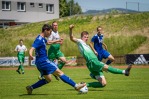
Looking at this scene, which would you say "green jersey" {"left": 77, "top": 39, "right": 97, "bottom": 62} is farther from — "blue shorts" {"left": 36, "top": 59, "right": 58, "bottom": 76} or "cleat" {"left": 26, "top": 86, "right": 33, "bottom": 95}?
"cleat" {"left": 26, "top": 86, "right": 33, "bottom": 95}

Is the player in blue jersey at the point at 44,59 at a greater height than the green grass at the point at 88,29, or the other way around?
the player in blue jersey at the point at 44,59

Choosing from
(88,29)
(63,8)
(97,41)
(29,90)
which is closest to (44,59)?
(29,90)

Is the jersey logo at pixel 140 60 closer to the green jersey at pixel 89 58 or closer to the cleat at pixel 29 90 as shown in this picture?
the green jersey at pixel 89 58

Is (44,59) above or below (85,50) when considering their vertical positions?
below

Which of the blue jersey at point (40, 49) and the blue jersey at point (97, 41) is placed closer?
the blue jersey at point (40, 49)

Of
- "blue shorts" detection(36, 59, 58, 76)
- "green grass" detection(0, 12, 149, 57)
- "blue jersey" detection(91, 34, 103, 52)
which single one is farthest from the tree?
"blue shorts" detection(36, 59, 58, 76)

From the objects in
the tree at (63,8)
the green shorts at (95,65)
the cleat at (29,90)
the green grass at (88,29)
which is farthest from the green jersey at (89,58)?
the tree at (63,8)

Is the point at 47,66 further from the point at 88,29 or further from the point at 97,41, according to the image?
the point at 88,29

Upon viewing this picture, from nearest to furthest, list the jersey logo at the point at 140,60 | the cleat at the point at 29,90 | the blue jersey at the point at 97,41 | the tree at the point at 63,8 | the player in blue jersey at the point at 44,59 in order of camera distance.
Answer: the player in blue jersey at the point at 44,59, the cleat at the point at 29,90, the blue jersey at the point at 97,41, the jersey logo at the point at 140,60, the tree at the point at 63,8

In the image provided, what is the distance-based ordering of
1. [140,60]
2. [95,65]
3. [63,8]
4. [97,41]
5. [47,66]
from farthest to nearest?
[63,8] → [140,60] → [97,41] → [95,65] → [47,66]

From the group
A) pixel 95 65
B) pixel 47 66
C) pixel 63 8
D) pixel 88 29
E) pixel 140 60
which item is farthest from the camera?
pixel 63 8

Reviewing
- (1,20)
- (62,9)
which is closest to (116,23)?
(1,20)

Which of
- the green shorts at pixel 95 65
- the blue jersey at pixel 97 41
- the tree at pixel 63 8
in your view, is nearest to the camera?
the green shorts at pixel 95 65

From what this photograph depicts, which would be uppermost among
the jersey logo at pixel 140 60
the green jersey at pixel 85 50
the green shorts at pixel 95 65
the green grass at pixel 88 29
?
the green jersey at pixel 85 50
